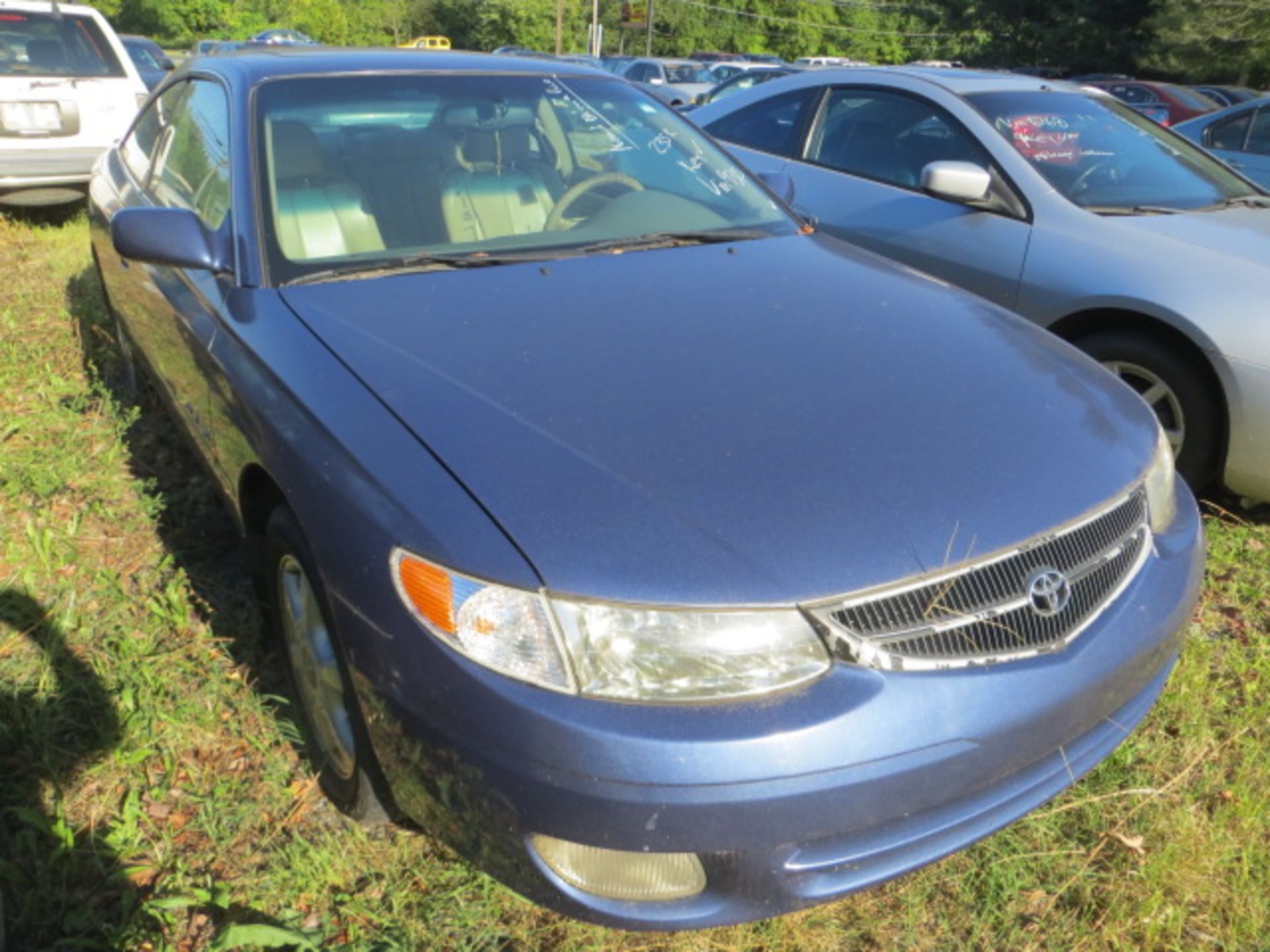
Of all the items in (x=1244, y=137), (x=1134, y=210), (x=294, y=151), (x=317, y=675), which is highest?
(x=294, y=151)

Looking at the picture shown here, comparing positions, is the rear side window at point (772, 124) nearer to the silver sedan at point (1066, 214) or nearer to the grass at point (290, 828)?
the silver sedan at point (1066, 214)

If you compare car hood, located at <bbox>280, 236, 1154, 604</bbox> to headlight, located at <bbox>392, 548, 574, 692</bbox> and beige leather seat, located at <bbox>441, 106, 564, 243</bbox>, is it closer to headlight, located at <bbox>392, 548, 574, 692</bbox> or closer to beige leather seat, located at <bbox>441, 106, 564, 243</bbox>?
headlight, located at <bbox>392, 548, 574, 692</bbox>

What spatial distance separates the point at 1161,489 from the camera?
218cm

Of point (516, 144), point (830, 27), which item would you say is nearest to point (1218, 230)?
point (516, 144)

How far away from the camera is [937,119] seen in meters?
4.32

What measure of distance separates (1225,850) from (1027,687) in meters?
0.83

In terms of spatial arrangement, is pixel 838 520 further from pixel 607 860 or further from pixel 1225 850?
pixel 1225 850

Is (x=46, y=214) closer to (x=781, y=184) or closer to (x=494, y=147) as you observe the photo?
(x=494, y=147)

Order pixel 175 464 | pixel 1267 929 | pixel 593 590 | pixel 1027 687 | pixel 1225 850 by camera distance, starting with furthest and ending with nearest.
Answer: pixel 175 464
pixel 1225 850
pixel 1267 929
pixel 1027 687
pixel 593 590

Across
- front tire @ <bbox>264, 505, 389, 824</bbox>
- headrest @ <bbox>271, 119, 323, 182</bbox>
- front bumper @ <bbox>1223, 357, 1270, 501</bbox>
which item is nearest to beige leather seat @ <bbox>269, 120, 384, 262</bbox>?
headrest @ <bbox>271, 119, 323, 182</bbox>

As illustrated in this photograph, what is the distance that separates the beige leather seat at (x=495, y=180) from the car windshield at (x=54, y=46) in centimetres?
542

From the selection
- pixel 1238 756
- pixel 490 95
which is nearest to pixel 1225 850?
pixel 1238 756

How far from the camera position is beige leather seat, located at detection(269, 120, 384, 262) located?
8.38 ft

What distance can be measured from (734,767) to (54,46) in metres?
7.81
